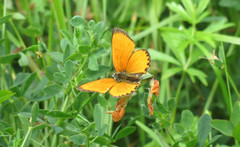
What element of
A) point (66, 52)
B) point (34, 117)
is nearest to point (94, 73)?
point (66, 52)

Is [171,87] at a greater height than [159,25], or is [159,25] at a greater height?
[159,25]

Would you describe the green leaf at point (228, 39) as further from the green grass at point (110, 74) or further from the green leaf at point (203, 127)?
the green leaf at point (203, 127)

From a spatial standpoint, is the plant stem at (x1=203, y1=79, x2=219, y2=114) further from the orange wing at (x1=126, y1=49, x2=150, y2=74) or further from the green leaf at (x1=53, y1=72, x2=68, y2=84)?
the green leaf at (x1=53, y1=72, x2=68, y2=84)

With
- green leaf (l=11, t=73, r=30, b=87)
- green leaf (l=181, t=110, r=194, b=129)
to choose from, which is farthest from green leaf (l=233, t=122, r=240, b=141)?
green leaf (l=11, t=73, r=30, b=87)

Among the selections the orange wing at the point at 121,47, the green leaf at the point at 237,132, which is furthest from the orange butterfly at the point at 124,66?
the green leaf at the point at 237,132

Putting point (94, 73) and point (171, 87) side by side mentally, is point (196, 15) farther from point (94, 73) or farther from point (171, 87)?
point (94, 73)

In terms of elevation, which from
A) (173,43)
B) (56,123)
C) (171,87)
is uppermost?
(173,43)
